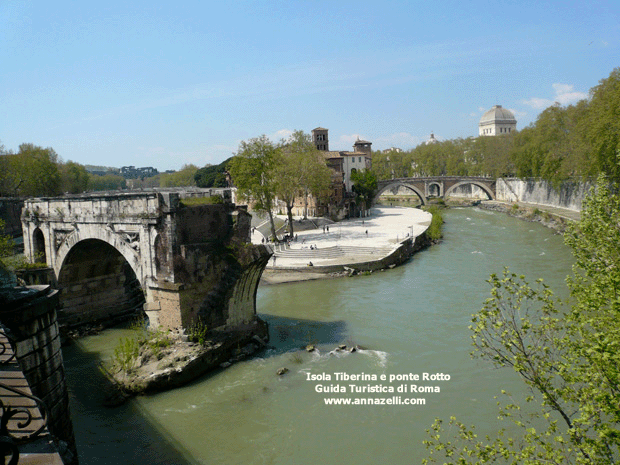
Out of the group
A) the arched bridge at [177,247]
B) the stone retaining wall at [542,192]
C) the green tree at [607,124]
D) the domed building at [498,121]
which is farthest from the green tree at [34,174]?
the domed building at [498,121]

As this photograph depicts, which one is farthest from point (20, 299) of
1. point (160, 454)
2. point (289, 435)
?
point (289, 435)

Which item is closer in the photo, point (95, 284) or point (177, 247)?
point (177, 247)

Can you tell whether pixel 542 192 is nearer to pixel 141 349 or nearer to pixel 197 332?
pixel 197 332

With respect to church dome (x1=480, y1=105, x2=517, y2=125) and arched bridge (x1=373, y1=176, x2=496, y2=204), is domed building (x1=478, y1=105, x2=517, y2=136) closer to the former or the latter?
church dome (x1=480, y1=105, x2=517, y2=125)

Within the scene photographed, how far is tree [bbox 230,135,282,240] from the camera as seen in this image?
3500 cm

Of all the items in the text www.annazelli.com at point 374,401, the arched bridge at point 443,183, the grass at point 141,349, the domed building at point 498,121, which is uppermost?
the domed building at point 498,121

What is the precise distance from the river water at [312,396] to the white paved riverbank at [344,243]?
8.62 m

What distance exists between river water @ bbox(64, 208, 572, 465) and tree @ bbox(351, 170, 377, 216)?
38085 mm

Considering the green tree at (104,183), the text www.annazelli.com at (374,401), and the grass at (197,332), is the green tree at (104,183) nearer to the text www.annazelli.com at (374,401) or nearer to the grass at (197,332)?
the grass at (197,332)

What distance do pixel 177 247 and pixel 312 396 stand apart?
19.3 feet

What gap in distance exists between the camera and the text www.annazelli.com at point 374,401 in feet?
42.6

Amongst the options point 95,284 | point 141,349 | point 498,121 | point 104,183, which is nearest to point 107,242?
point 141,349

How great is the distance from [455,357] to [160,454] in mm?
9233

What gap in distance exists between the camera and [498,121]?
422 ft
